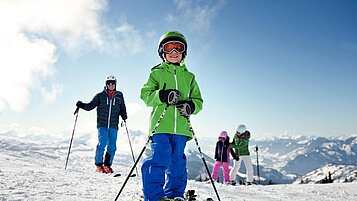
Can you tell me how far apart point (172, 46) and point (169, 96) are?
982 millimetres

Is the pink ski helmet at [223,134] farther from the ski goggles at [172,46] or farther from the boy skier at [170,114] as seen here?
the ski goggles at [172,46]

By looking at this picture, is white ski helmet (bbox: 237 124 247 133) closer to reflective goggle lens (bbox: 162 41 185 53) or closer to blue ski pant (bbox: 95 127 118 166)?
blue ski pant (bbox: 95 127 118 166)

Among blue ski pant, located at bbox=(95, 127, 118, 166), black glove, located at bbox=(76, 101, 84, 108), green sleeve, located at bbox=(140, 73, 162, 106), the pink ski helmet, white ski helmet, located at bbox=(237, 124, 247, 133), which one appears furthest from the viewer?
the pink ski helmet

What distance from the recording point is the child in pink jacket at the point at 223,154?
12070mm

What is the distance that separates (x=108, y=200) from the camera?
4422mm

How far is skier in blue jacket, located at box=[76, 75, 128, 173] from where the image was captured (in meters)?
9.50

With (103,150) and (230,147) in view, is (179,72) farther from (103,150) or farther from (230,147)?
(230,147)

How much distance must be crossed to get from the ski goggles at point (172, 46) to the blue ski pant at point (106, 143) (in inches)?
224

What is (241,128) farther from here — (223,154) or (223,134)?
(223,154)

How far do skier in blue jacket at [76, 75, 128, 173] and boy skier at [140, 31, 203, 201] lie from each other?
217 inches

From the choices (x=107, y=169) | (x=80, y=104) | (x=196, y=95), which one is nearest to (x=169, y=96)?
(x=196, y=95)

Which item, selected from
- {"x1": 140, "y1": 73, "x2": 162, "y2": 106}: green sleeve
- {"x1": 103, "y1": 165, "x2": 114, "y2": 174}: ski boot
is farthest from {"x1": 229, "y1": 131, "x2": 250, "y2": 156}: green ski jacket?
{"x1": 140, "y1": 73, "x2": 162, "y2": 106}: green sleeve

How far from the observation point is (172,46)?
4.50m

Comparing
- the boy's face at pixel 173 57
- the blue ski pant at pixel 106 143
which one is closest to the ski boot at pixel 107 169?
the blue ski pant at pixel 106 143
